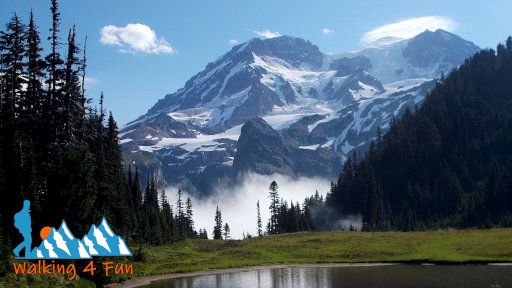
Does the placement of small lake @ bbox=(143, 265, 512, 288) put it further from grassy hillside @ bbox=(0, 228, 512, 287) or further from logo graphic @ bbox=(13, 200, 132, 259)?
logo graphic @ bbox=(13, 200, 132, 259)

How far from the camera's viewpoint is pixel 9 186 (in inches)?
2377

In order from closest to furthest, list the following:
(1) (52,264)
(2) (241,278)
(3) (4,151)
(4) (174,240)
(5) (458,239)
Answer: (1) (52,264) → (3) (4,151) → (2) (241,278) → (5) (458,239) → (4) (174,240)

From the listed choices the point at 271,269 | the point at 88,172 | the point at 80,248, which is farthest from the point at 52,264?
the point at 271,269

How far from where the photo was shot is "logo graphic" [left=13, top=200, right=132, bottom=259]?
174 feet

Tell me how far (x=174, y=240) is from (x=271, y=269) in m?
63.5

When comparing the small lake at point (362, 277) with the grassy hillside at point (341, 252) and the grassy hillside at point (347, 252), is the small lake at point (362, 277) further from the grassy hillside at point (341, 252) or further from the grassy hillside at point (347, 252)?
the grassy hillside at point (347, 252)

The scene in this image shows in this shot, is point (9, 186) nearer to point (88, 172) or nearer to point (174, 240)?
point (88, 172)

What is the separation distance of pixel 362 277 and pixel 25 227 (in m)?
43.0

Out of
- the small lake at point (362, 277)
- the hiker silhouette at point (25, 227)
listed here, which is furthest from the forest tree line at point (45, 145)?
the small lake at point (362, 277)

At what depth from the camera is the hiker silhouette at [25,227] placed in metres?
52.2

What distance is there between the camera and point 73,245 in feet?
185

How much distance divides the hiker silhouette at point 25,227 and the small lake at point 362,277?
2262 centimetres

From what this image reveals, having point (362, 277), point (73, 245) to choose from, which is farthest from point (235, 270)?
point (73, 245)

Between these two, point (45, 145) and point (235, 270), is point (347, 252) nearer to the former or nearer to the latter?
point (235, 270)
